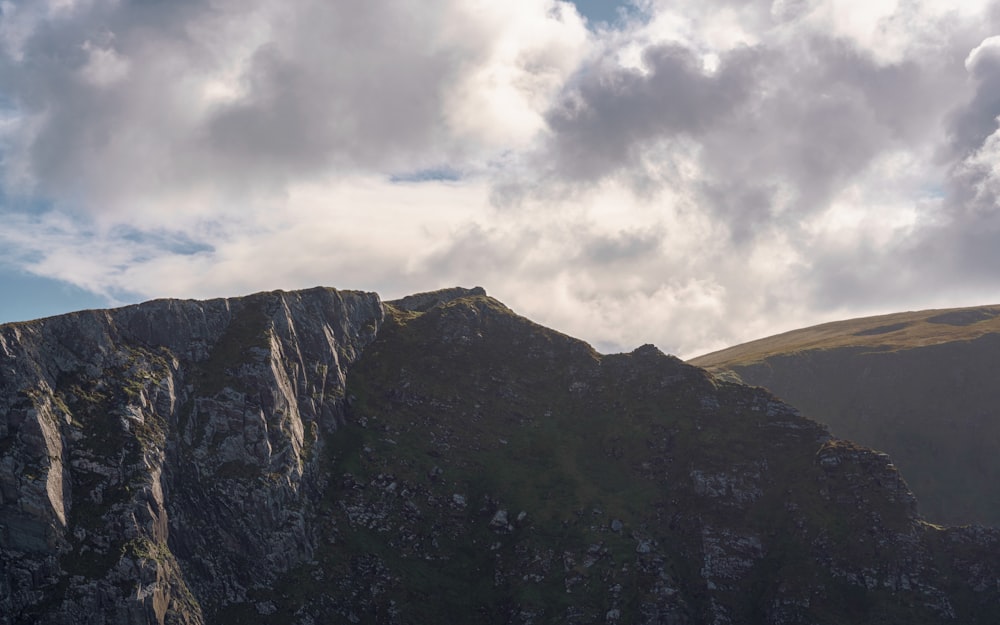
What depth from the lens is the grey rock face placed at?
12638 cm

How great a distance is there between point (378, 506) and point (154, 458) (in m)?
43.9

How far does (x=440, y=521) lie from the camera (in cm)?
16650

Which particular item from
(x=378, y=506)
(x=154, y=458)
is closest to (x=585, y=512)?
(x=378, y=506)

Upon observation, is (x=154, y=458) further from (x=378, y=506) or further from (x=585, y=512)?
(x=585, y=512)

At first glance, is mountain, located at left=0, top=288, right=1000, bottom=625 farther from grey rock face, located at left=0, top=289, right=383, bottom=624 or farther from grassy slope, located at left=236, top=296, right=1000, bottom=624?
grassy slope, located at left=236, top=296, right=1000, bottom=624

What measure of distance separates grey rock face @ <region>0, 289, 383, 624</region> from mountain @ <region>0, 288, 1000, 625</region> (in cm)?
35

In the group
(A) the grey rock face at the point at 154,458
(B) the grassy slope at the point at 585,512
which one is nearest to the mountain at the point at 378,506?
(A) the grey rock face at the point at 154,458

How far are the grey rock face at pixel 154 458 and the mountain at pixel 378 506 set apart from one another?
35cm

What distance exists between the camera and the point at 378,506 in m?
166

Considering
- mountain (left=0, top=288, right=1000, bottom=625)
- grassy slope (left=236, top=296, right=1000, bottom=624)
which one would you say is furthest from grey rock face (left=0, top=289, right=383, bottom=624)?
grassy slope (left=236, top=296, right=1000, bottom=624)

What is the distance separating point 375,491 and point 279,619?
115 feet

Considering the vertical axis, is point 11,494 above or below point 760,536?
above

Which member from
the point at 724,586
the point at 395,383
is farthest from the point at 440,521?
the point at 724,586

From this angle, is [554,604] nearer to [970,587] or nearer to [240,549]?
[240,549]
